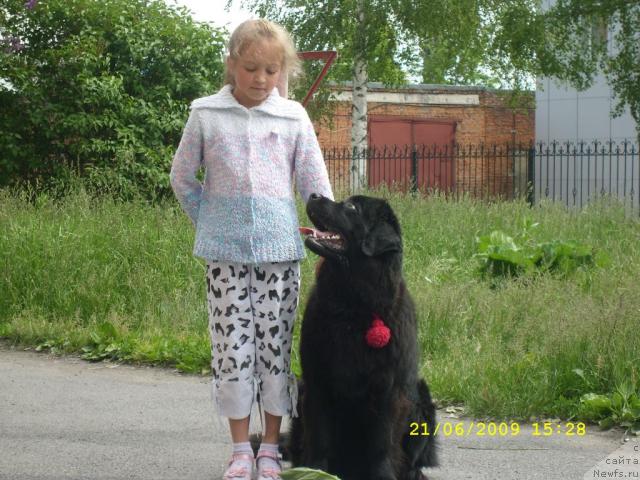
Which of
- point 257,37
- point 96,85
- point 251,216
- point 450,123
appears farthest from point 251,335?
point 450,123

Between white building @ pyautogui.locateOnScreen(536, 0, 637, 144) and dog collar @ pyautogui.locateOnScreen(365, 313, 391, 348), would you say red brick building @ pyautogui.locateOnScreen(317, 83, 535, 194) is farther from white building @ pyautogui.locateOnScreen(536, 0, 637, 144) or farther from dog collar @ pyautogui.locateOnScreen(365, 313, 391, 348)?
dog collar @ pyautogui.locateOnScreen(365, 313, 391, 348)

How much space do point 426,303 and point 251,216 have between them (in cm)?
329

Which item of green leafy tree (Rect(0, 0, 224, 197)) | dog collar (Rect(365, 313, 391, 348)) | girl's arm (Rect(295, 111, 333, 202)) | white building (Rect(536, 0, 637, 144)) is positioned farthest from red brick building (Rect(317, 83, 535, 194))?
dog collar (Rect(365, 313, 391, 348))

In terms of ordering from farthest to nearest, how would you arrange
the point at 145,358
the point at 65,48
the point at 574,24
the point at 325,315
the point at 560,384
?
the point at 574,24 < the point at 65,48 < the point at 145,358 < the point at 560,384 < the point at 325,315

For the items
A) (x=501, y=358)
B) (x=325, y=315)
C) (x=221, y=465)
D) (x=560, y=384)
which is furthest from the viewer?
(x=501, y=358)

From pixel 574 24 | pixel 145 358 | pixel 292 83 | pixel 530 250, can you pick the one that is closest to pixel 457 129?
pixel 574 24

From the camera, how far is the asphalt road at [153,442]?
4324 mm

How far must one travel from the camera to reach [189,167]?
13.4 feet

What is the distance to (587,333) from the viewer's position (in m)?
5.70

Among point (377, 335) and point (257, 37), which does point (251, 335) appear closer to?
point (377, 335)

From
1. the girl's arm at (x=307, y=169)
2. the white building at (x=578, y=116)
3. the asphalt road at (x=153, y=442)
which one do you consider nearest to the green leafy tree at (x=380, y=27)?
the white building at (x=578, y=116)

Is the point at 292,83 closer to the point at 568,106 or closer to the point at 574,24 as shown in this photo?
the point at 574,24

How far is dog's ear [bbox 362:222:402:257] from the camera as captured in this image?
3767mm

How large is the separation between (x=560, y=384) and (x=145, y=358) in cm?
314
